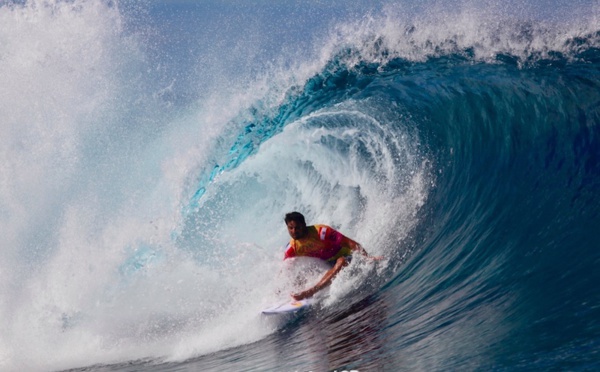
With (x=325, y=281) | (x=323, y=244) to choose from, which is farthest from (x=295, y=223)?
(x=325, y=281)

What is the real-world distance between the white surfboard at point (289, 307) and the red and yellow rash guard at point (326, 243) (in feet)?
2.11

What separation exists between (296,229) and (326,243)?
43cm

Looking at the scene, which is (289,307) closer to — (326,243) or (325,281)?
(325,281)

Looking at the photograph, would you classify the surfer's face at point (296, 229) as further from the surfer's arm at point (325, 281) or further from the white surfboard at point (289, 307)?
the white surfboard at point (289, 307)

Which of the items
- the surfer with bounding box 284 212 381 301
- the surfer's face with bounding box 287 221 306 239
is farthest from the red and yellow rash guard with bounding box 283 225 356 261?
the surfer's face with bounding box 287 221 306 239

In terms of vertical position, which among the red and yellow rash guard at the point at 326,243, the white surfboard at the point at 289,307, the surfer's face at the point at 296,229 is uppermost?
the surfer's face at the point at 296,229

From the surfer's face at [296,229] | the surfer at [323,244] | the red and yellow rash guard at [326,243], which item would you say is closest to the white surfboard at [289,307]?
the surfer at [323,244]

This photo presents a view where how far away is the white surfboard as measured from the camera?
21.9 feet

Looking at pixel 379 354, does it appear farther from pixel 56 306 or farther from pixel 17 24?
pixel 17 24

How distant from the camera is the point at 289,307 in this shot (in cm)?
669

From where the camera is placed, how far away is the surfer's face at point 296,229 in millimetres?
7047

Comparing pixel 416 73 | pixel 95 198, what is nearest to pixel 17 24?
pixel 95 198

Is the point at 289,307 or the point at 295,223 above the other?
the point at 295,223

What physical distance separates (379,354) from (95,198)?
27.5ft
